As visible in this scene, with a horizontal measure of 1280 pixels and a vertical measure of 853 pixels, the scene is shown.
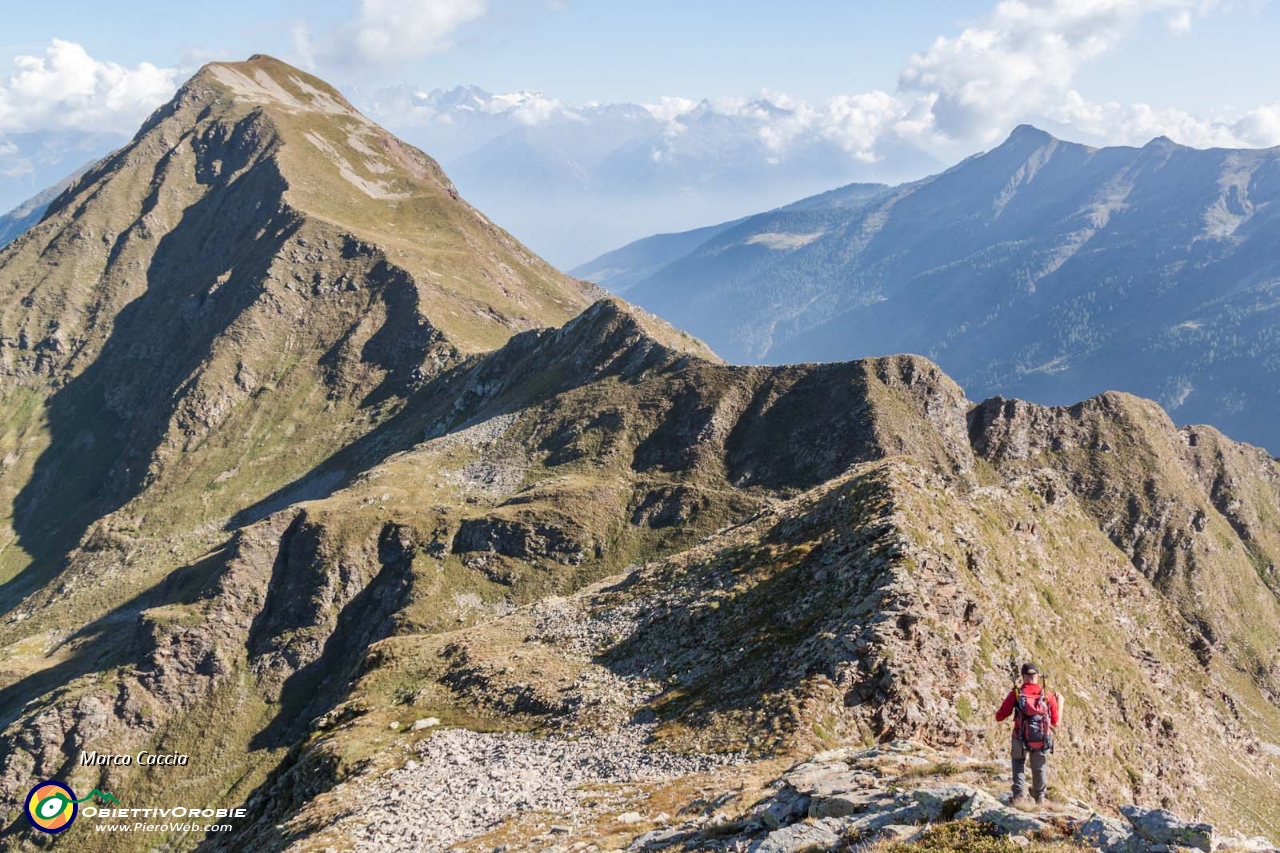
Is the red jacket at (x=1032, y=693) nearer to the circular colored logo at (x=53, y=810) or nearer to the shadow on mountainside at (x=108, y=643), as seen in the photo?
the circular colored logo at (x=53, y=810)

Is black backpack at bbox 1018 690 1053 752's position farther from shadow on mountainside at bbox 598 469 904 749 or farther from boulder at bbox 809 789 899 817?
shadow on mountainside at bbox 598 469 904 749

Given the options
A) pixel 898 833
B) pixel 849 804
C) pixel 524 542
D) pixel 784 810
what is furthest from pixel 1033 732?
pixel 524 542

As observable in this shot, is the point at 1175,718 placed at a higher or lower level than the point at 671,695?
lower

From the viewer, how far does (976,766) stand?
2478 centimetres

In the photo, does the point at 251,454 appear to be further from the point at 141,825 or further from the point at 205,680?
the point at 141,825

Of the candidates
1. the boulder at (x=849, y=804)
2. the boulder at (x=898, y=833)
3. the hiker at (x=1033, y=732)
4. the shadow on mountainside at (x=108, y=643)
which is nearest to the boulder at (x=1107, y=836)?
the hiker at (x=1033, y=732)

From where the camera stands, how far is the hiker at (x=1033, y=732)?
2111 cm

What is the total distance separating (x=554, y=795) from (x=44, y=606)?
542 feet

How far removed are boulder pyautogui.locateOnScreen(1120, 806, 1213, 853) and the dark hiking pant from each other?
257 centimetres

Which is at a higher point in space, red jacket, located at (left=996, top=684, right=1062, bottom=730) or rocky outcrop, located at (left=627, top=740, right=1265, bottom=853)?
red jacket, located at (left=996, top=684, right=1062, bottom=730)

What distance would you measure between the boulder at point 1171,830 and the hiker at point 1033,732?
2.67 meters

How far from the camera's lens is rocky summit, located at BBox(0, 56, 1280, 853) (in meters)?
33.4

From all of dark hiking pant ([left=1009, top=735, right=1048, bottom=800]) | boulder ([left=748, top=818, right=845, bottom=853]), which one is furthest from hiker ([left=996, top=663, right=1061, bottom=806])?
boulder ([left=748, top=818, right=845, bottom=853])

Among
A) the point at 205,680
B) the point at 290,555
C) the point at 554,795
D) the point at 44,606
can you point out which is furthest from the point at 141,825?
the point at 554,795
